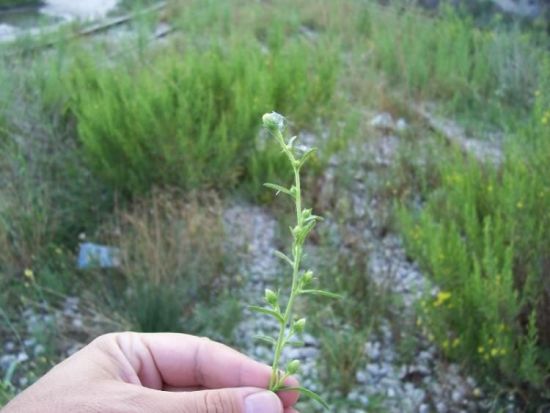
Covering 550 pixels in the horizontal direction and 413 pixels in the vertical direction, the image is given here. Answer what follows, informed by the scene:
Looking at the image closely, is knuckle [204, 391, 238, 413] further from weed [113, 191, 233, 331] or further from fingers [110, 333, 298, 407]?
weed [113, 191, 233, 331]

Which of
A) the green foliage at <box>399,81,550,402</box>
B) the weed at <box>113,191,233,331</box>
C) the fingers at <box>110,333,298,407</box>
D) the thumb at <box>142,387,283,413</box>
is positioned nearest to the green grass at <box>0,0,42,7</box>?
the weed at <box>113,191,233,331</box>

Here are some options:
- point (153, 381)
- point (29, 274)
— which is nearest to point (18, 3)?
point (29, 274)

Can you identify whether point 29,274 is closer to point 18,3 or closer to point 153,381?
point 153,381

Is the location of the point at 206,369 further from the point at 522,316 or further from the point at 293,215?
the point at 293,215

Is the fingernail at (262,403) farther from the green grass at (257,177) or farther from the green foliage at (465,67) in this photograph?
the green foliage at (465,67)

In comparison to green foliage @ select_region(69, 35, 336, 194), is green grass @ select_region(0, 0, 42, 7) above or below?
below

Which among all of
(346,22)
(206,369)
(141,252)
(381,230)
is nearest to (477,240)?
(381,230)

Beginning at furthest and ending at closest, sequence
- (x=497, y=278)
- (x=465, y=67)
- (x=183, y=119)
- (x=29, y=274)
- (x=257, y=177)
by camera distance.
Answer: (x=465, y=67) → (x=257, y=177) → (x=183, y=119) → (x=29, y=274) → (x=497, y=278)
